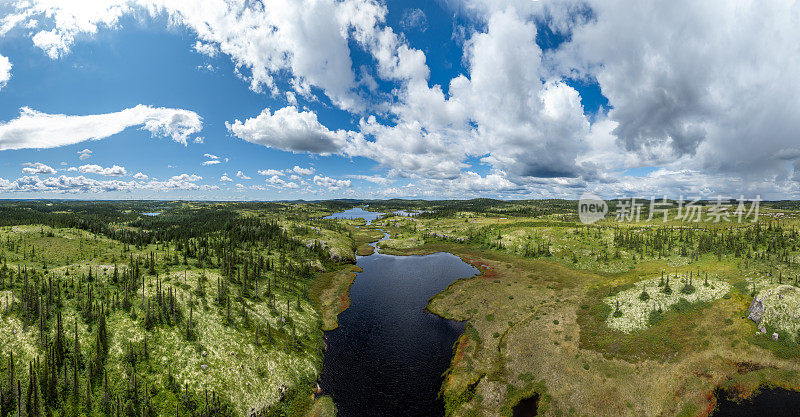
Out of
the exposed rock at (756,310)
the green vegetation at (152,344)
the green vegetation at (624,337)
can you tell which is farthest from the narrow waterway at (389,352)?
the exposed rock at (756,310)

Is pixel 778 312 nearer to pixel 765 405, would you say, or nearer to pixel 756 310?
pixel 756 310

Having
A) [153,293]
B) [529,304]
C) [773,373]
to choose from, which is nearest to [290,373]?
[153,293]

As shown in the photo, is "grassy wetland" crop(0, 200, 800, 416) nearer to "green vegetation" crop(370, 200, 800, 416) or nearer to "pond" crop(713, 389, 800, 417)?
"green vegetation" crop(370, 200, 800, 416)

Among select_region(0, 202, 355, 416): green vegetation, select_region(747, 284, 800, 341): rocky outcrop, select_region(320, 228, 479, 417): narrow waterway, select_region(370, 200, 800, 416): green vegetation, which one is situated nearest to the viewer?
select_region(0, 202, 355, 416): green vegetation

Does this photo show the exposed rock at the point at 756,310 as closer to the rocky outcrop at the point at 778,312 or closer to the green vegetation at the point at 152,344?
the rocky outcrop at the point at 778,312

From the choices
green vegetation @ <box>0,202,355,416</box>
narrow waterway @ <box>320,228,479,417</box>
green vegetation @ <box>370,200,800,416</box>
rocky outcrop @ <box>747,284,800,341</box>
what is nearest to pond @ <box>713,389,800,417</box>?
green vegetation @ <box>370,200,800,416</box>

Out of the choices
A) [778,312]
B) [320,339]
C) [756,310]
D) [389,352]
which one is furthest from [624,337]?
[320,339]

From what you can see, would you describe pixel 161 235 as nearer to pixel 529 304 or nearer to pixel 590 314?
pixel 529 304

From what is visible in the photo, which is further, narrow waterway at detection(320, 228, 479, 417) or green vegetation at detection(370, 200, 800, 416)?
narrow waterway at detection(320, 228, 479, 417)

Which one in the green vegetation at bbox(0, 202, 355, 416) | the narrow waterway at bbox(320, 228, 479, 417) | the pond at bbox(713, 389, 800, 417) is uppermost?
the green vegetation at bbox(0, 202, 355, 416)
